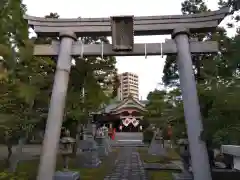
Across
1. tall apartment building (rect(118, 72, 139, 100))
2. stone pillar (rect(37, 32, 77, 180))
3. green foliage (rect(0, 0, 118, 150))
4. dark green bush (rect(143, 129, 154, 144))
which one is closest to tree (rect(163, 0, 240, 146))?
green foliage (rect(0, 0, 118, 150))

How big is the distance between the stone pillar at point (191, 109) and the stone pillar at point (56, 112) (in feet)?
9.78

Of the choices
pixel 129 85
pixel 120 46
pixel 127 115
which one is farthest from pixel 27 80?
pixel 129 85

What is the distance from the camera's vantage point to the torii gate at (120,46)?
22.2 feet

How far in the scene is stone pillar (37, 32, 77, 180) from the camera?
6.67 m

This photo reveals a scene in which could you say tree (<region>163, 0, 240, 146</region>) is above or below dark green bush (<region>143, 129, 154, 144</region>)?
below

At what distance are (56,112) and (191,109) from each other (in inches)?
132

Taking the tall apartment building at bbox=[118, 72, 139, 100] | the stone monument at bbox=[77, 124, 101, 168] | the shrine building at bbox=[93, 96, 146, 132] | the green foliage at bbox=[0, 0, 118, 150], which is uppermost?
the tall apartment building at bbox=[118, 72, 139, 100]

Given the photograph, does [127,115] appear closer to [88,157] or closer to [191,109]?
[88,157]

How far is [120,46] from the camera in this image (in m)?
7.39

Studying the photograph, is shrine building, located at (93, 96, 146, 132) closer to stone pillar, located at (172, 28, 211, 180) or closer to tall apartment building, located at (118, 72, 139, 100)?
tall apartment building, located at (118, 72, 139, 100)

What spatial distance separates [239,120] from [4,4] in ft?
15.2

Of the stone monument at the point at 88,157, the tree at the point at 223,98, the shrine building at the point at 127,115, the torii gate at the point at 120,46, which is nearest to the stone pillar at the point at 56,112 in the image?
the torii gate at the point at 120,46

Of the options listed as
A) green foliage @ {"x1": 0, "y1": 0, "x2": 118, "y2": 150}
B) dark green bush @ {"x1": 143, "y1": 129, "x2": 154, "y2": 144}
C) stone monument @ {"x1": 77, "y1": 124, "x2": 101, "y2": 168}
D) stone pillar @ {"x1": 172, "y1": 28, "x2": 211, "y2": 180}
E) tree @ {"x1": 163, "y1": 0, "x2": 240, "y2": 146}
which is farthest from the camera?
dark green bush @ {"x1": 143, "y1": 129, "x2": 154, "y2": 144}

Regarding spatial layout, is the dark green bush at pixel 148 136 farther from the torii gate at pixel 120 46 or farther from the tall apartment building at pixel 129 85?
the tall apartment building at pixel 129 85
